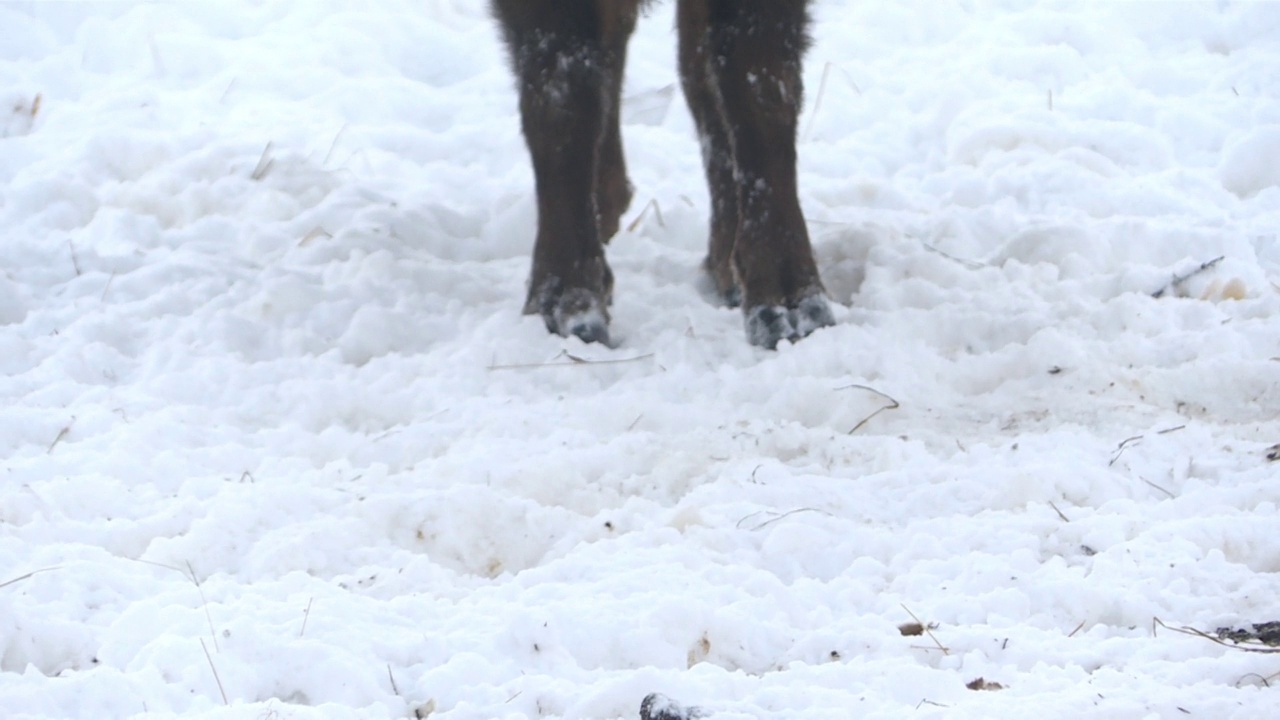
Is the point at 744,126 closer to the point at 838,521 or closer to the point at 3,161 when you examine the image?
the point at 838,521

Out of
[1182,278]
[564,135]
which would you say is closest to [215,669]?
[564,135]

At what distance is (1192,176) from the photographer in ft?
13.3

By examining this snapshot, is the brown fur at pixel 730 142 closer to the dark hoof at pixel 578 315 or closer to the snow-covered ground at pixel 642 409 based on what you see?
the dark hoof at pixel 578 315

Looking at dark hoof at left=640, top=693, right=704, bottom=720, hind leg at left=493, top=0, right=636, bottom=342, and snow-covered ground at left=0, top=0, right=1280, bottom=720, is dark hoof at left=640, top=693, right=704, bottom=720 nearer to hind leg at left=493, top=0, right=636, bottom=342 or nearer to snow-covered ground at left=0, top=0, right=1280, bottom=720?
snow-covered ground at left=0, top=0, right=1280, bottom=720

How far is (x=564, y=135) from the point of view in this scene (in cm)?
320

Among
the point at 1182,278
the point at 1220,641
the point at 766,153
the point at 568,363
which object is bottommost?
the point at 568,363

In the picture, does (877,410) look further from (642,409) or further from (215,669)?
(215,669)

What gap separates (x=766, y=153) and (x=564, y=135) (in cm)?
50

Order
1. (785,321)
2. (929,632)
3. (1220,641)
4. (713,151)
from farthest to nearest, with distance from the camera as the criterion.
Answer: (713,151) < (785,321) < (929,632) < (1220,641)

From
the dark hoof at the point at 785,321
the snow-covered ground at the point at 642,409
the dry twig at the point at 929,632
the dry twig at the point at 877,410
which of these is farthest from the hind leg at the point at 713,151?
the dry twig at the point at 929,632

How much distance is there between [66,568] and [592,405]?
43.8 inches

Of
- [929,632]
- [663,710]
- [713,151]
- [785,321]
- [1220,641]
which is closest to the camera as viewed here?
[663,710]

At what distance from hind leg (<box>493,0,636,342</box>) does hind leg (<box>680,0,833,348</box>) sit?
302 millimetres

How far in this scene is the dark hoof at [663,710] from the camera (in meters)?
1.50
